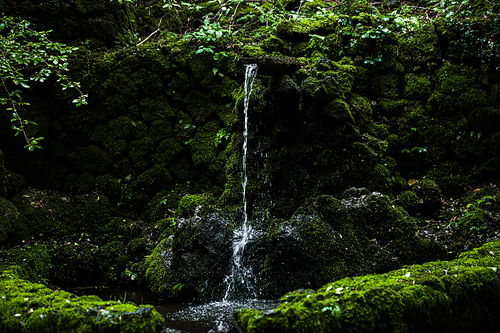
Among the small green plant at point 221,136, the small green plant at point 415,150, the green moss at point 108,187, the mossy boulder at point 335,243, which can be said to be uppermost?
the small green plant at point 221,136

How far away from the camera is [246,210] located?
4.88 metres

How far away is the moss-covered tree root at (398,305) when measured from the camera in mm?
2285

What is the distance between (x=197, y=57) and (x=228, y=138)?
6.70 feet

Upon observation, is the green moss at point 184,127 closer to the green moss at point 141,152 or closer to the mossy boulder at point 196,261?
the green moss at point 141,152

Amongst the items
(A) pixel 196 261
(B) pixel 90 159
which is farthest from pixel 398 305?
(B) pixel 90 159

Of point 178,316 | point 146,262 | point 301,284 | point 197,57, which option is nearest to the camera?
point 178,316

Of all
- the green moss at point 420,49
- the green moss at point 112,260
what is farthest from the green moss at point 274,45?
the green moss at point 112,260

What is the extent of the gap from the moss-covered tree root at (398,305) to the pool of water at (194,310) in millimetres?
624

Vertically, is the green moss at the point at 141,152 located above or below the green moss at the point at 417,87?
below

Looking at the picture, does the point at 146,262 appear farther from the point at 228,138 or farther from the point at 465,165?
the point at 465,165

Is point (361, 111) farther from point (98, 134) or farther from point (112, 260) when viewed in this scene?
point (98, 134)

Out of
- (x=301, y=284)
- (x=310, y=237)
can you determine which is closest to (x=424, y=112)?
(x=310, y=237)

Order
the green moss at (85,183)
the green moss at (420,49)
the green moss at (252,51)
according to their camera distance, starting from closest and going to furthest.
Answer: the green moss at (420,49)
the green moss at (85,183)
the green moss at (252,51)

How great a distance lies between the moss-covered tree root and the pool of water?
624mm
